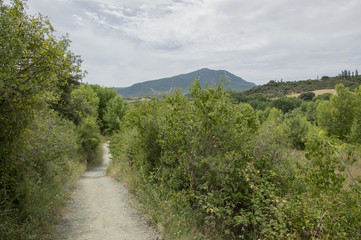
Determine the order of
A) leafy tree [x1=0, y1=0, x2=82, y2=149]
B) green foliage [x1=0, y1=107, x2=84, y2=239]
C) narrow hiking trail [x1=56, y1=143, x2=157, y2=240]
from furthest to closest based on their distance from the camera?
narrow hiking trail [x1=56, y1=143, x2=157, y2=240], green foliage [x1=0, y1=107, x2=84, y2=239], leafy tree [x1=0, y1=0, x2=82, y2=149]

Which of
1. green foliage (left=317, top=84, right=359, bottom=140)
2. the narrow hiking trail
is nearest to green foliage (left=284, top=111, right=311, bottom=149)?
green foliage (left=317, top=84, right=359, bottom=140)

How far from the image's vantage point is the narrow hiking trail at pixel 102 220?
4.89m

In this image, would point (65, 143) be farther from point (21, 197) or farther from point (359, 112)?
point (359, 112)

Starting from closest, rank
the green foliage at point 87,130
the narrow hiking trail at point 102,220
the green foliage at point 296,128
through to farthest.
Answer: the narrow hiking trail at point 102,220 → the green foliage at point 87,130 → the green foliage at point 296,128

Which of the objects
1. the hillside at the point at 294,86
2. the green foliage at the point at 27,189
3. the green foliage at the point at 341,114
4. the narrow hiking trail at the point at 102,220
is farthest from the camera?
the hillside at the point at 294,86

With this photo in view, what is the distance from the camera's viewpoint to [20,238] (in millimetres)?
4199

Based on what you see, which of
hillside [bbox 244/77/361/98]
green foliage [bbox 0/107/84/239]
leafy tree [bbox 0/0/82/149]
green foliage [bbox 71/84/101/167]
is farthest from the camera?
hillside [bbox 244/77/361/98]

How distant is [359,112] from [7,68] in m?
34.2

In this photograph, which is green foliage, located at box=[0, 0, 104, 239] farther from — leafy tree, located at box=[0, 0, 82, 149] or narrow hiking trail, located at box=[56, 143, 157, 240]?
narrow hiking trail, located at box=[56, 143, 157, 240]

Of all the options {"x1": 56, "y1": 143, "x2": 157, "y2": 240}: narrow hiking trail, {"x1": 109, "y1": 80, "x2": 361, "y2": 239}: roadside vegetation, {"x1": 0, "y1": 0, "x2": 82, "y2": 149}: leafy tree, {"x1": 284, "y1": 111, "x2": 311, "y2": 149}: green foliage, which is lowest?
{"x1": 284, "y1": 111, "x2": 311, "y2": 149}: green foliage

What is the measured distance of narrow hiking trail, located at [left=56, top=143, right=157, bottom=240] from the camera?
16.1ft

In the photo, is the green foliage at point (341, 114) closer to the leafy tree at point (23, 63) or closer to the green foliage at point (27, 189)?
the green foliage at point (27, 189)

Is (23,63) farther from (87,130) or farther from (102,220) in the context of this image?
(87,130)

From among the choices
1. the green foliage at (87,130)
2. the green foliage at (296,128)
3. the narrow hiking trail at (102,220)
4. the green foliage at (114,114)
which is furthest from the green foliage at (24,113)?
the green foliage at (114,114)
